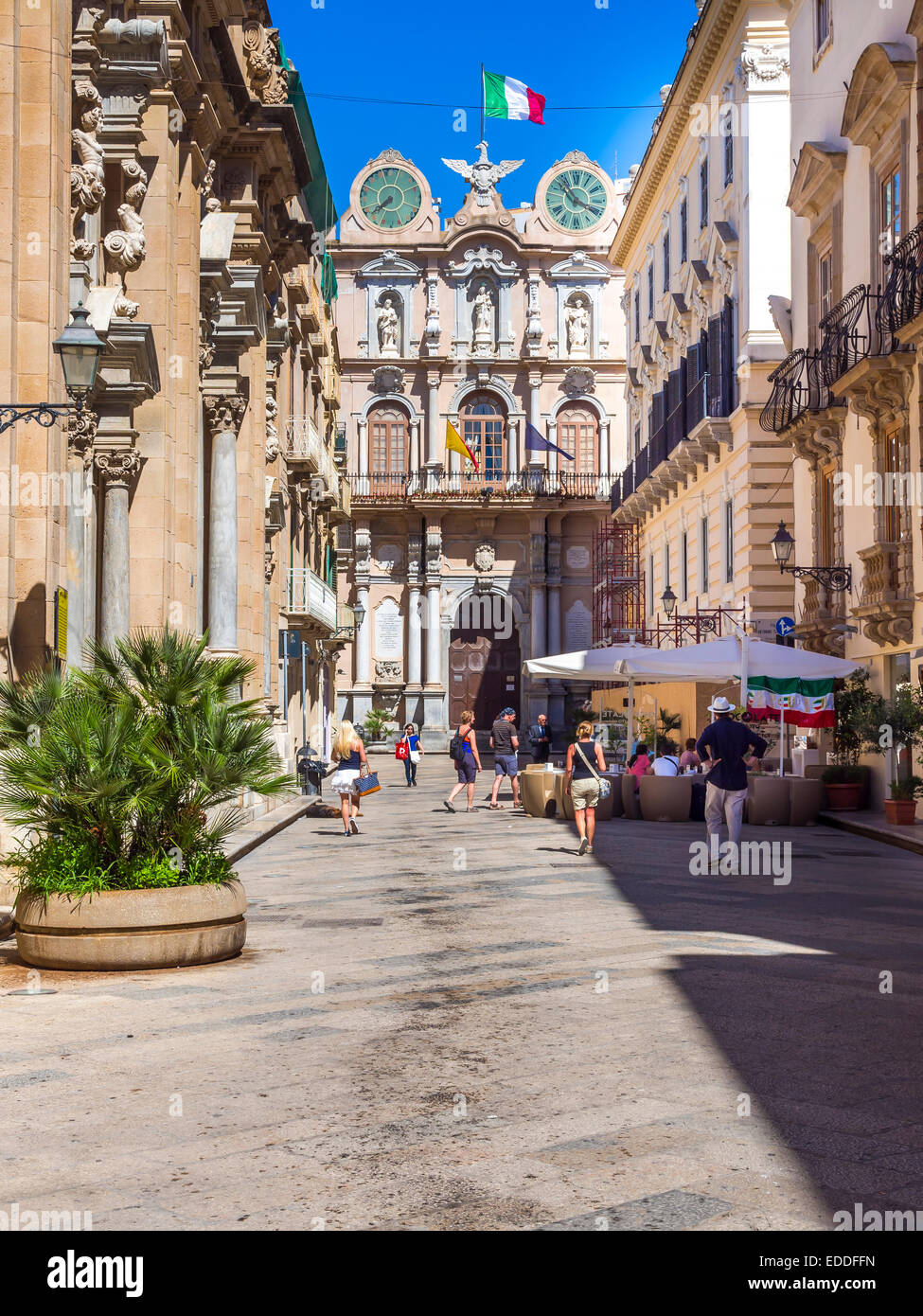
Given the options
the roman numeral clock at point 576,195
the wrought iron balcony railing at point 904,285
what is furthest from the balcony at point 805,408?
the roman numeral clock at point 576,195

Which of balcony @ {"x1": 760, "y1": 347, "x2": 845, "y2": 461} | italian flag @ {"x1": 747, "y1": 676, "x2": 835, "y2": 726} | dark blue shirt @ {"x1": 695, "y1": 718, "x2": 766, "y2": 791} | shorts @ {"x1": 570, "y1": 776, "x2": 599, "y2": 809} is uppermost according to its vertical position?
balcony @ {"x1": 760, "y1": 347, "x2": 845, "y2": 461}

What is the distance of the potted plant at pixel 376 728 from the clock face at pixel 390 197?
18.2m

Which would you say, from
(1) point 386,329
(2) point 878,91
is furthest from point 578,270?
(2) point 878,91

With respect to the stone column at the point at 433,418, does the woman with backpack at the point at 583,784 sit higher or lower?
lower

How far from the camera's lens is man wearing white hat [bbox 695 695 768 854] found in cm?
1541

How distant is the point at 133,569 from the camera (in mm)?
17375

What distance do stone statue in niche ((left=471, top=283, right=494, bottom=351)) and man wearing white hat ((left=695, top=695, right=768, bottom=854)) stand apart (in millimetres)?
42576

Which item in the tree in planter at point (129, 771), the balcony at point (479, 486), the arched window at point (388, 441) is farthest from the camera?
the arched window at point (388, 441)

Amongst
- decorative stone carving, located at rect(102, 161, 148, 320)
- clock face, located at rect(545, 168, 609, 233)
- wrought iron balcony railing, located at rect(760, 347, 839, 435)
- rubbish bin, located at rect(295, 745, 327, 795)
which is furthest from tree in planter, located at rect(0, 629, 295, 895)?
clock face, located at rect(545, 168, 609, 233)

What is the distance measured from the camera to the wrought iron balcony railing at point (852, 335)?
22.8 metres

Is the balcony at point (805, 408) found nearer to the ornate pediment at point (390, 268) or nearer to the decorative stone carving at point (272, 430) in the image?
the decorative stone carving at point (272, 430)

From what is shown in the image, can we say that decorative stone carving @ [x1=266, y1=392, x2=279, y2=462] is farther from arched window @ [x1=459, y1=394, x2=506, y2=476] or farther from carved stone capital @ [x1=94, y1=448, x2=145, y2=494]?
arched window @ [x1=459, y1=394, x2=506, y2=476]
